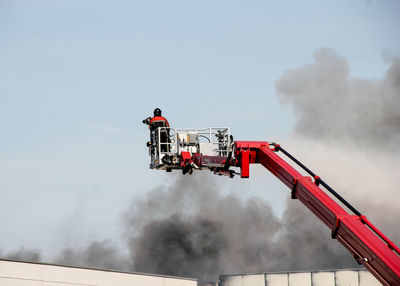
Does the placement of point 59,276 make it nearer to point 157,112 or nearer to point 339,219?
point 157,112

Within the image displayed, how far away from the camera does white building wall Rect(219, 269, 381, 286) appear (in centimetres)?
3991

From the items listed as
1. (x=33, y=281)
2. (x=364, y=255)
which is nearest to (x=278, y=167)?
(x=364, y=255)

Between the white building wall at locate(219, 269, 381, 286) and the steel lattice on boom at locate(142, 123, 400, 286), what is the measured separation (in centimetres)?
2384

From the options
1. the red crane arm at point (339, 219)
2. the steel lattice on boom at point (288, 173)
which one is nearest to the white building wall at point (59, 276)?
the steel lattice on boom at point (288, 173)

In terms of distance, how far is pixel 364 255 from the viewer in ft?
41.8

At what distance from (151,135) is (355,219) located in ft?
26.4

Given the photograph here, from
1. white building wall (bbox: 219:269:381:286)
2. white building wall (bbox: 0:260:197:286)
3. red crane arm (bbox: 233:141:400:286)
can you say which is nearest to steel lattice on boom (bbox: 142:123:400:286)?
red crane arm (bbox: 233:141:400:286)

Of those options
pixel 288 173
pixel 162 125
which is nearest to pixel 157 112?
pixel 162 125

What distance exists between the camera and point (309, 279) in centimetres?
4106

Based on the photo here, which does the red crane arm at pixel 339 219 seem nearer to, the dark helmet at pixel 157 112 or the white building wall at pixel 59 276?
the dark helmet at pixel 157 112

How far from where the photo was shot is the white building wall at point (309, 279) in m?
39.9

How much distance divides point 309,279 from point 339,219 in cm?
2900

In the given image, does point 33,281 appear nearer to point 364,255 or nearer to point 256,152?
point 256,152

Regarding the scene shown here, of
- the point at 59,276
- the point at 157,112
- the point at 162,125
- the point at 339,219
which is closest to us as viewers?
the point at 339,219
